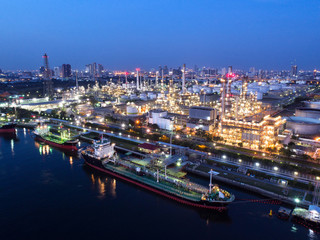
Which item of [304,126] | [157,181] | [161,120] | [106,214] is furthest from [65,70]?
[106,214]

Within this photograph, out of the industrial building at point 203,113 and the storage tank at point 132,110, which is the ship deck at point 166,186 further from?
the storage tank at point 132,110

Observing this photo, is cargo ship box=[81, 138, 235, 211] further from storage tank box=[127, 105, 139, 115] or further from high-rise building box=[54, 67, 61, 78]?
high-rise building box=[54, 67, 61, 78]

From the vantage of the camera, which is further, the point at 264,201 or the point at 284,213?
the point at 264,201

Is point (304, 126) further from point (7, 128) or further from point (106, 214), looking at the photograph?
point (7, 128)

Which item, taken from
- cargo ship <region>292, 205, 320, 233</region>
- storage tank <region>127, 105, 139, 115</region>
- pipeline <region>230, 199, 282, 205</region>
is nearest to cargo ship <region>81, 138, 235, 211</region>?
pipeline <region>230, 199, 282, 205</region>

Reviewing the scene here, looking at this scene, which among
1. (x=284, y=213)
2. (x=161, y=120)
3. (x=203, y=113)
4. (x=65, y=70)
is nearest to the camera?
(x=284, y=213)

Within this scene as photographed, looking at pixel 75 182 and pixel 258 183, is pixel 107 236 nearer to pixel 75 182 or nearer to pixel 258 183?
pixel 75 182

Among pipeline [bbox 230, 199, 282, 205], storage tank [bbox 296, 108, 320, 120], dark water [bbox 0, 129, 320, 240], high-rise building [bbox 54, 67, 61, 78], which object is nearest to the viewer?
dark water [bbox 0, 129, 320, 240]
